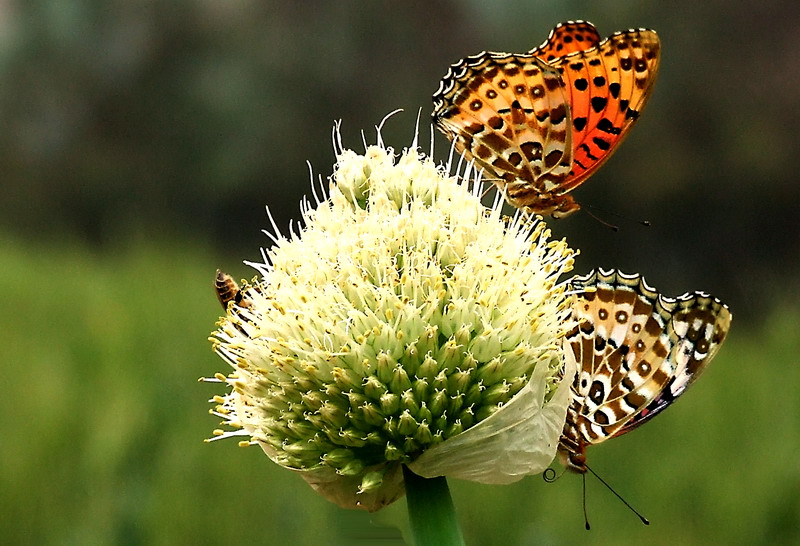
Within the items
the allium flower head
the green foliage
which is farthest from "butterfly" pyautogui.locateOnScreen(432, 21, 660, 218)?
the green foliage

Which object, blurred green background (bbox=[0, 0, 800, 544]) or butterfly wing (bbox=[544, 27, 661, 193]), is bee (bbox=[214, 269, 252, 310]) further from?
blurred green background (bbox=[0, 0, 800, 544])

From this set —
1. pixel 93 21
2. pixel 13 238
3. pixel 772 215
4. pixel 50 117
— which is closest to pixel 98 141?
pixel 50 117

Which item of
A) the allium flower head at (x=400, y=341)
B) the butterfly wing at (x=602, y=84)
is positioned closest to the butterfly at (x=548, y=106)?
the butterfly wing at (x=602, y=84)

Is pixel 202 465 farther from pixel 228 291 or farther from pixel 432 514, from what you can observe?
pixel 432 514

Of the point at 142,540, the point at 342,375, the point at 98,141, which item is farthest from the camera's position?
the point at 98,141

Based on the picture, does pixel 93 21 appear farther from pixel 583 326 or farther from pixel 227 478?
pixel 583 326

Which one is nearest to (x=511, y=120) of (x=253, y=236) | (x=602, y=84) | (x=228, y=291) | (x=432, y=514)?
(x=602, y=84)
